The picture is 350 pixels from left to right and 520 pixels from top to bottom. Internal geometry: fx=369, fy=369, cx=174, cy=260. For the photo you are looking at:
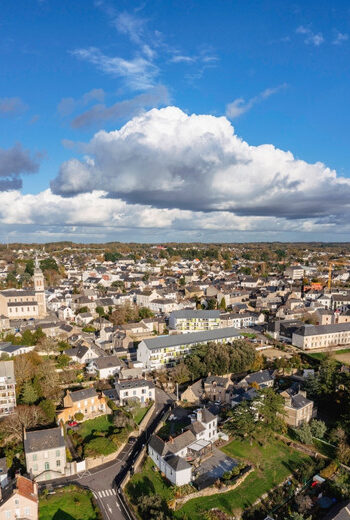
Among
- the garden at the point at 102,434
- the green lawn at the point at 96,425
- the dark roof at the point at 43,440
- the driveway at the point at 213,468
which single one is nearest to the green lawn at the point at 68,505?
the dark roof at the point at 43,440

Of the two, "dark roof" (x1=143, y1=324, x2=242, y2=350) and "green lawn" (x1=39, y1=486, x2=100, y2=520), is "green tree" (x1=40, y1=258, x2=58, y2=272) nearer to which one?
"dark roof" (x1=143, y1=324, x2=242, y2=350)

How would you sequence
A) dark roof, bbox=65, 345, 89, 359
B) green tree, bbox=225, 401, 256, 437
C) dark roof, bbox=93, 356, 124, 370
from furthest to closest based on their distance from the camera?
dark roof, bbox=65, 345, 89, 359, dark roof, bbox=93, 356, 124, 370, green tree, bbox=225, 401, 256, 437

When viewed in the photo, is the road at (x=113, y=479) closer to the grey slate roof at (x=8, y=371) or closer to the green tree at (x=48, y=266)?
the grey slate roof at (x=8, y=371)

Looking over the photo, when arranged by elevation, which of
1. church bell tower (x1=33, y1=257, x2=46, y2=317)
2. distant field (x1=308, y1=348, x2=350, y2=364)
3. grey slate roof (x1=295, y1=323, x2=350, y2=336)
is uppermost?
church bell tower (x1=33, y1=257, x2=46, y2=317)

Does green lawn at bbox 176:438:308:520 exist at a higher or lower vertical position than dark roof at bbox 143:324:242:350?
lower

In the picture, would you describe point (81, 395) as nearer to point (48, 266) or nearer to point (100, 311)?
point (100, 311)

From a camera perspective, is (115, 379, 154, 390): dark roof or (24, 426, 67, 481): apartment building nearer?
(24, 426, 67, 481): apartment building

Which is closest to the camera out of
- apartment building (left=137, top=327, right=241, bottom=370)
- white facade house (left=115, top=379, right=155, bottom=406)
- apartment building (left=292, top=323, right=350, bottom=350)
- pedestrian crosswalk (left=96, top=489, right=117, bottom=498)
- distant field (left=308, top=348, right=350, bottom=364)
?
pedestrian crosswalk (left=96, top=489, right=117, bottom=498)

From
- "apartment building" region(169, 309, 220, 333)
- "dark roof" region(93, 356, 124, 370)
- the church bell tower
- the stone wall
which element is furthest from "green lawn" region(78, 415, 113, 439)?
the church bell tower
